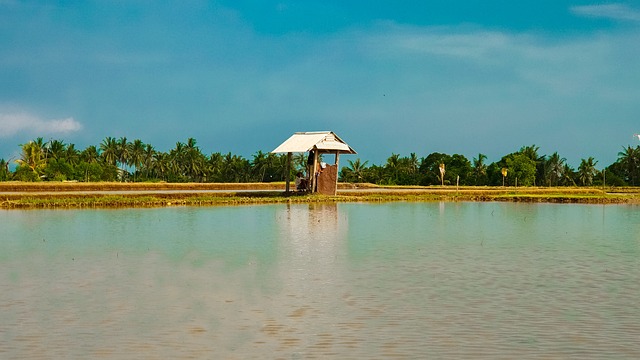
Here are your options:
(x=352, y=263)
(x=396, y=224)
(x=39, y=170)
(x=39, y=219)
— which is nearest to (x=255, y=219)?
(x=396, y=224)

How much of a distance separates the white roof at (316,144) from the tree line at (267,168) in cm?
2440

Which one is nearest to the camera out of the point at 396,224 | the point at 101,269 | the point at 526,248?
the point at 101,269

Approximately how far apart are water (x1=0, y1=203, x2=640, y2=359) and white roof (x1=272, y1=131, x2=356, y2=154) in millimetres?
13531

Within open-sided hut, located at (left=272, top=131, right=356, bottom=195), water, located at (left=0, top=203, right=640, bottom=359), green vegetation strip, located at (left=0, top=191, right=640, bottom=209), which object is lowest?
water, located at (left=0, top=203, right=640, bottom=359)

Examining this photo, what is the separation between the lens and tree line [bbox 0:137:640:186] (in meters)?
57.5

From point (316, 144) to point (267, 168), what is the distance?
38937mm

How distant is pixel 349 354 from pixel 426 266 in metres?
4.98

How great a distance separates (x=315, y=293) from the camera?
851cm

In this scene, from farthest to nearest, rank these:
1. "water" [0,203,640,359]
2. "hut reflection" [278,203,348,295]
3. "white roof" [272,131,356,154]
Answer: "white roof" [272,131,356,154] < "hut reflection" [278,203,348,295] < "water" [0,203,640,359]

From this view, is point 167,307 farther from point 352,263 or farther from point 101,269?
point 352,263

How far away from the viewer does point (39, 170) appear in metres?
53.4

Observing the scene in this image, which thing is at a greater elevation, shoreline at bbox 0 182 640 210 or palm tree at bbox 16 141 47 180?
palm tree at bbox 16 141 47 180

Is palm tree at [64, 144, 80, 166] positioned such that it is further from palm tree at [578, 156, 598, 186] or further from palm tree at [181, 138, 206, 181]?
palm tree at [578, 156, 598, 186]

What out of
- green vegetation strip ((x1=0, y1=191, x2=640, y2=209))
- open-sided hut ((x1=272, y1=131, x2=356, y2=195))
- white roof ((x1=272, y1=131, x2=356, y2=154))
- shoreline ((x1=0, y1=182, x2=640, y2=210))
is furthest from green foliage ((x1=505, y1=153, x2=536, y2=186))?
open-sided hut ((x1=272, y1=131, x2=356, y2=195))
